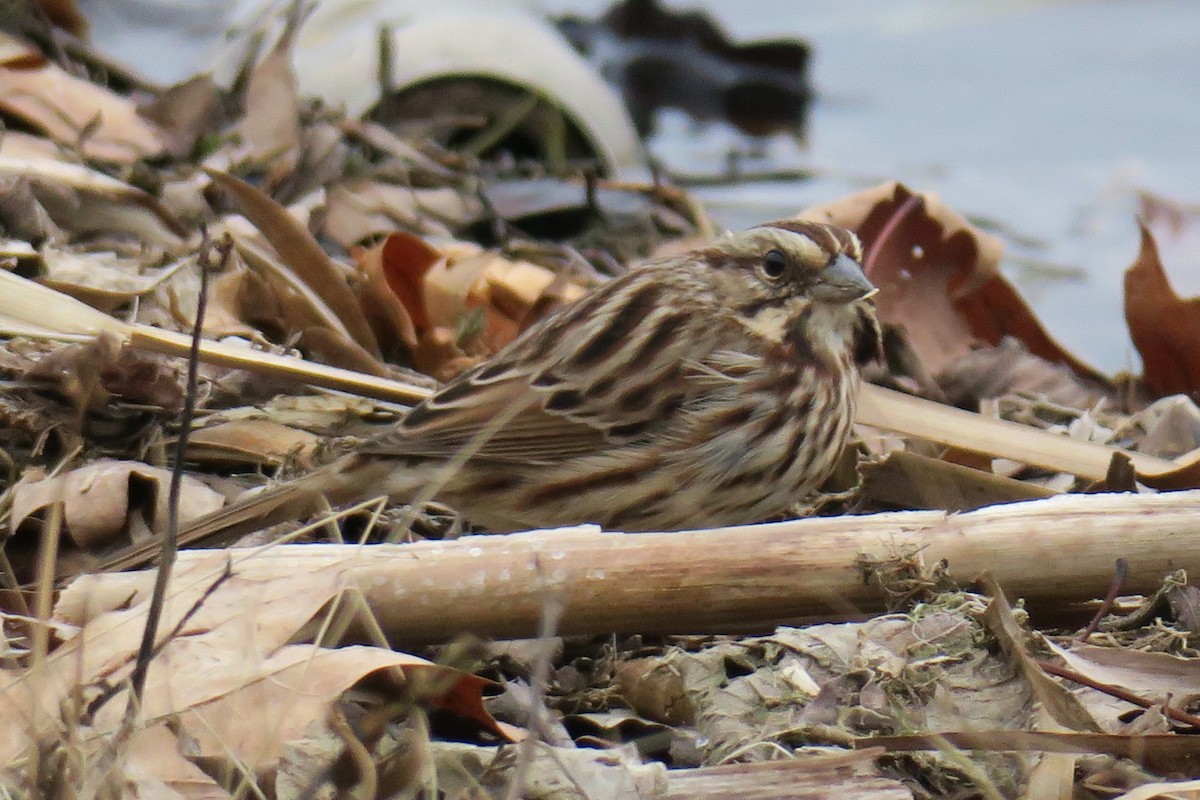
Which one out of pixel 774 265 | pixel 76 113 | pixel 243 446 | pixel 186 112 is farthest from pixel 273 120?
pixel 774 265

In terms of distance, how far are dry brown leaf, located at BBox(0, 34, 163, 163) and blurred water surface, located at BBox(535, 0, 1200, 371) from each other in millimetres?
2578

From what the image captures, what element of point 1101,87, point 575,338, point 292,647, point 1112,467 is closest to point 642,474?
point 575,338

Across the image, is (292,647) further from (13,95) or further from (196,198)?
(13,95)

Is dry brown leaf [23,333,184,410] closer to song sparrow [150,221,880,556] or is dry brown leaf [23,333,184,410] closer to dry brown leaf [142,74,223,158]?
song sparrow [150,221,880,556]

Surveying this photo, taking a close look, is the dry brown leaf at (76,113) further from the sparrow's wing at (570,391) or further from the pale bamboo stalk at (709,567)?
the pale bamboo stalk at (709,567)

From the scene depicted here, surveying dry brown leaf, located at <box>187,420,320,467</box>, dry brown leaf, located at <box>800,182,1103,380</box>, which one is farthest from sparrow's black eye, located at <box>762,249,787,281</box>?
dry brown leaf, located at <box>187,420,320,467</box>

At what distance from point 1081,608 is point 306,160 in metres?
3.02

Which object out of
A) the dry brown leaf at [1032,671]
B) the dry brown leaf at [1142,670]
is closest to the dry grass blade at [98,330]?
the dry brown leaf at [1032,671]

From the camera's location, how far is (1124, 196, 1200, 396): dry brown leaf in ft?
15.6

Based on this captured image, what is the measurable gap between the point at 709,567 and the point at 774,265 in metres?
1.42

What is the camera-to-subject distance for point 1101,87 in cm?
843

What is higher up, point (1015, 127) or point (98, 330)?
point (98, 330)

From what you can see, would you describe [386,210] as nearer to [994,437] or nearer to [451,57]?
[451,57]

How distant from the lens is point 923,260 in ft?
16.6
